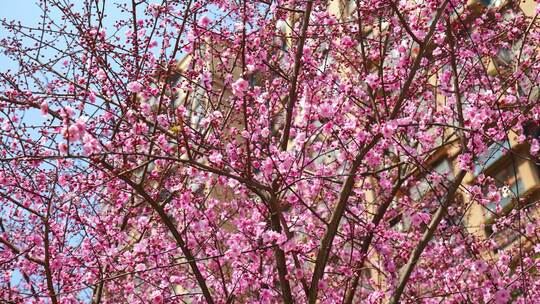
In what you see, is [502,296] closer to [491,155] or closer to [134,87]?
[491,155]

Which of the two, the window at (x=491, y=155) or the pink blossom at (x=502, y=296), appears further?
the window at (x=491, y=155)

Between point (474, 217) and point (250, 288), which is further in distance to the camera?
point (474, 217)

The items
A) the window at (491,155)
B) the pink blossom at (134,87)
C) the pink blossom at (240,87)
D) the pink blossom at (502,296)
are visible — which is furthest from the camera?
the pink blossom at (134,87)

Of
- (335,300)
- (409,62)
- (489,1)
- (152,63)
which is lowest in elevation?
(335,300)

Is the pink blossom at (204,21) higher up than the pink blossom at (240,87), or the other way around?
the pink blossom at (204,21)

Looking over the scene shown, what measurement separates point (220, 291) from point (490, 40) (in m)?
5.14

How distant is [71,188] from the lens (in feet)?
23.2

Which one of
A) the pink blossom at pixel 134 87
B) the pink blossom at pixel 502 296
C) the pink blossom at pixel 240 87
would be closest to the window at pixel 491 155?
the pink blossom at pixel 502 296

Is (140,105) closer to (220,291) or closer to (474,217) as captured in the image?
(220,291)

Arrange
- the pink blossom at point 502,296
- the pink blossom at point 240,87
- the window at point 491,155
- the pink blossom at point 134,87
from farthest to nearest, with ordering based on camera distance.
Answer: the pink blossom at point 134,87 → the window at point 491,155 → the pink blossom at point 502,296 → the pink blossom at point 240,87

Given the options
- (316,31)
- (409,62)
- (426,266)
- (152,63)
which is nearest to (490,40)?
(409,62)

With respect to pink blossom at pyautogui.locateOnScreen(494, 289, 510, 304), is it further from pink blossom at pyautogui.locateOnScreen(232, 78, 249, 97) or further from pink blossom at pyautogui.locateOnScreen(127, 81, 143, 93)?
pink blossom at pyautogui.locateOnScreen(127, 81, 143, 93)

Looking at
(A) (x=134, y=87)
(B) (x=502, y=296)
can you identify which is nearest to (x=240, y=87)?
(A) (x=134, y=87)

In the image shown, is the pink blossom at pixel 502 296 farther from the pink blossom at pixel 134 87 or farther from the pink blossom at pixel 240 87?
the pink blossom at pixel 134 87
